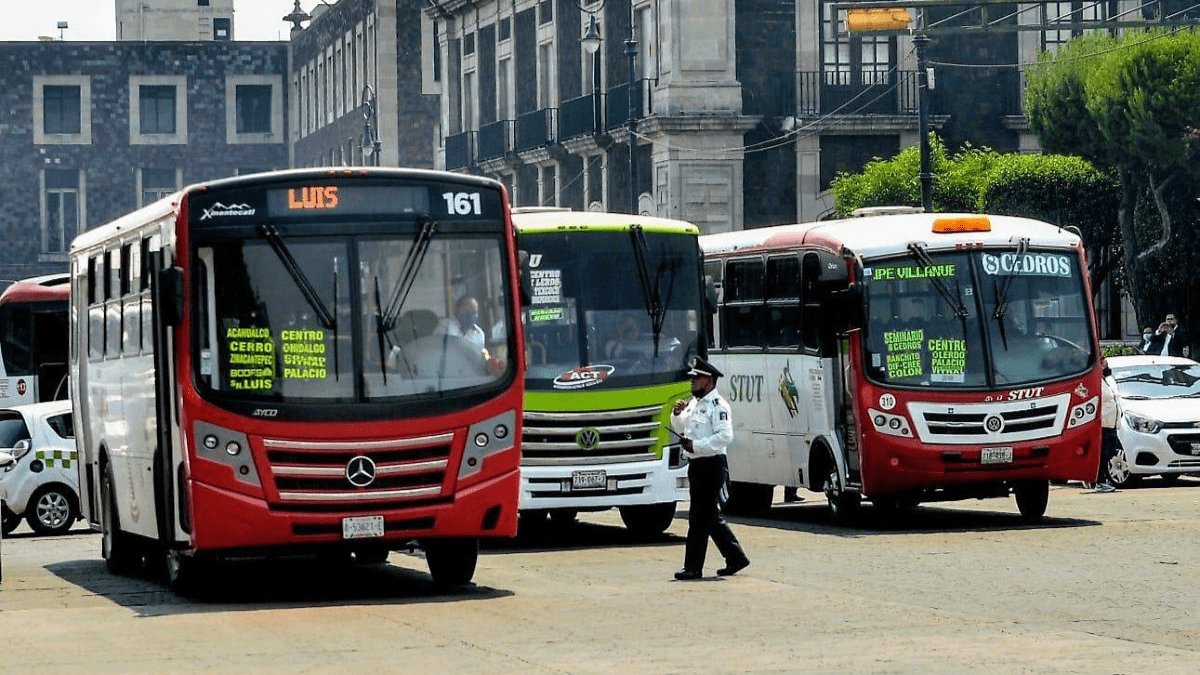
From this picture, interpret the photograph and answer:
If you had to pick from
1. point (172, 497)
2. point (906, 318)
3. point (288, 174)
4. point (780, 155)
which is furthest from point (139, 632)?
point (780, 155)

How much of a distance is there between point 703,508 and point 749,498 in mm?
8399

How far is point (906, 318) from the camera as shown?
2234cm

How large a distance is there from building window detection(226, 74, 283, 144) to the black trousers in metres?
85.6

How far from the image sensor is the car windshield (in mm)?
29891

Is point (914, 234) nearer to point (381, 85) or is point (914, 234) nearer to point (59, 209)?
point (381, 85)

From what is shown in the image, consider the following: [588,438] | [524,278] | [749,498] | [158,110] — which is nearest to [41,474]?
[749,498]

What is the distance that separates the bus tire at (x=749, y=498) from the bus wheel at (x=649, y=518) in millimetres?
3380

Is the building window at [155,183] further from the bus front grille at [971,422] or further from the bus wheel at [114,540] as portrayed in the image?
the bus wheel at [114,540]

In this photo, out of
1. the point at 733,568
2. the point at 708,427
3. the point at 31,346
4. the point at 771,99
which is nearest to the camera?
the point at 708,427

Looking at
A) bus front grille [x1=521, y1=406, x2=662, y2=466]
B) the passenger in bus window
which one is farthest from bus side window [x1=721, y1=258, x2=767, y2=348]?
the passenger in bus window

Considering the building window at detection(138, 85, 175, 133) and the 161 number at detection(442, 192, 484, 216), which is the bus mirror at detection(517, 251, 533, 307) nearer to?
the 161 number at detection(442, 192, 484, 216)

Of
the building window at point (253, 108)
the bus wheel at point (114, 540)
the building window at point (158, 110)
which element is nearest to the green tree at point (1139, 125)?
the bus wheel at point (114, 540)

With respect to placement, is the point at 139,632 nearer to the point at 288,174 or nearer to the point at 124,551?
the point at 288,174

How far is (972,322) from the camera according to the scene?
22.3 meters
